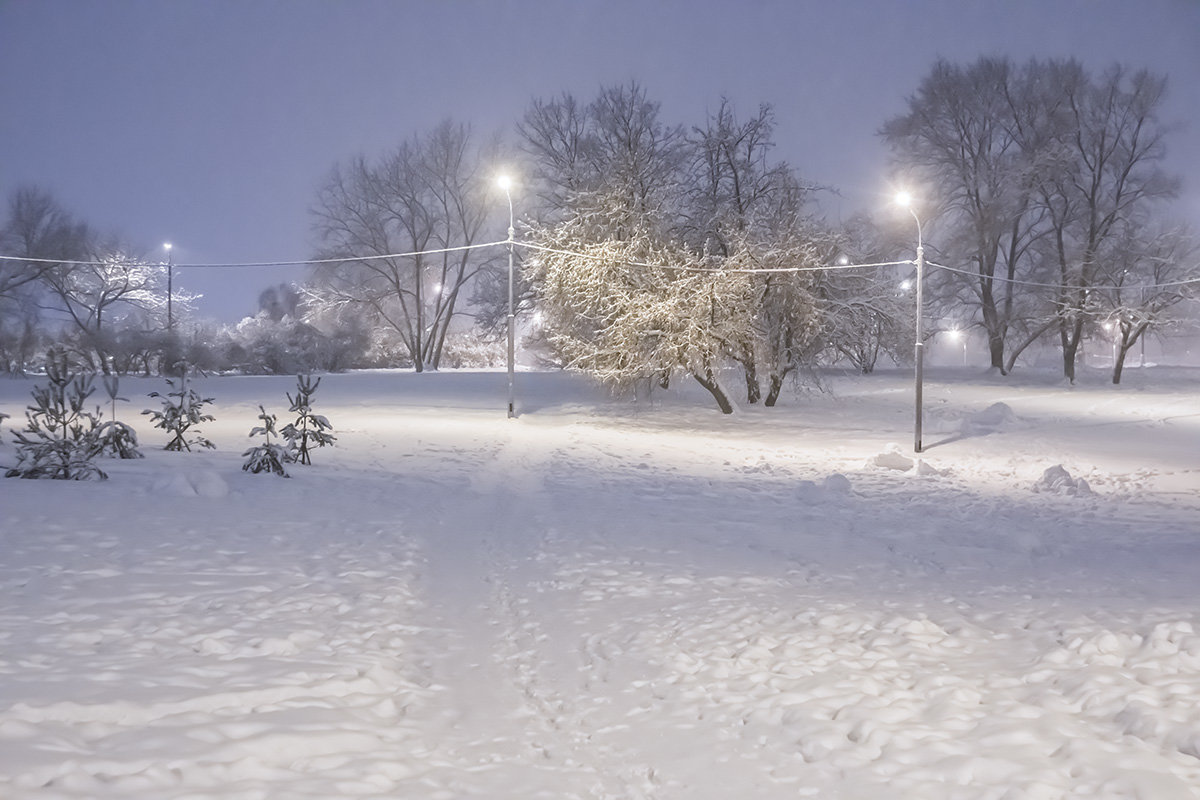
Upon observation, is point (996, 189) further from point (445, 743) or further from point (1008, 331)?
point (445, 743)

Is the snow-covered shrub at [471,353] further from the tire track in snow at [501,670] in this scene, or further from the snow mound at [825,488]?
the tire track in snow at [501,670]

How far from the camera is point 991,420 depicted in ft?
79.3

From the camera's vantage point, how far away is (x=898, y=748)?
4.47 meters

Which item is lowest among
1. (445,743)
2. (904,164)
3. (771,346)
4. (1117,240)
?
(445,743)

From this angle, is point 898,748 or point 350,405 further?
point 350,405

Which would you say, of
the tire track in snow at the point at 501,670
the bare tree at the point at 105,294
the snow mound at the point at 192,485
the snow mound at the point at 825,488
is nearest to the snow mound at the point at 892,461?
the snow mound at the point at 825,488

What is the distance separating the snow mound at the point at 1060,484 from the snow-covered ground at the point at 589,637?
6 centimetres

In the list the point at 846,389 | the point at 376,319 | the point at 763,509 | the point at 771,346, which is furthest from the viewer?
the point at 376,319

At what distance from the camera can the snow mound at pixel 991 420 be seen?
23016mm

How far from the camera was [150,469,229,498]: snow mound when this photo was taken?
10.2 m

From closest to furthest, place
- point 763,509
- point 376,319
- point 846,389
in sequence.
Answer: point 763,509 < point 846,389 < point 376,319

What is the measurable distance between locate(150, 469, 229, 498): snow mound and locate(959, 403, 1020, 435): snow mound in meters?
19.6

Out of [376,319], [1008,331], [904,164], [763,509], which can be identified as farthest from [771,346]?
[376,319]

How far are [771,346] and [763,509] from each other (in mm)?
14761
